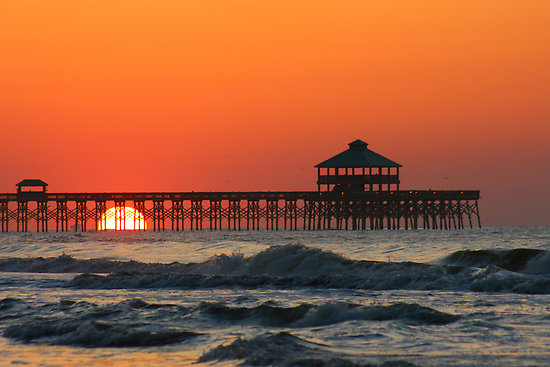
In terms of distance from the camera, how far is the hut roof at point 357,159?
7269 cm

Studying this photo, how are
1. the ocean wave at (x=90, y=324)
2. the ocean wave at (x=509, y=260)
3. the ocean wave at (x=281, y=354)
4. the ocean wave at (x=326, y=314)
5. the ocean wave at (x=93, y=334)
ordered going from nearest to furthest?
the ocean wave at (x=281, y=354) → the ocean wave at (x=93, y=334) → the ocean wave at (x=90, y=324) → the ocean wave at (x=326, y=314) → the ocean wave at (x=509, y=260)

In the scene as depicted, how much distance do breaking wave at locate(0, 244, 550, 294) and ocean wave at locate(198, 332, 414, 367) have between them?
8.20 meters

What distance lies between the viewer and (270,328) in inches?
505

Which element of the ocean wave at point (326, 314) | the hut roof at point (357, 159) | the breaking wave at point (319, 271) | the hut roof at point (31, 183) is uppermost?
the hut roof at point (357, 159)

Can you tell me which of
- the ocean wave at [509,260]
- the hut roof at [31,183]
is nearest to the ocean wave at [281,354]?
the ocean wave at [509,260]

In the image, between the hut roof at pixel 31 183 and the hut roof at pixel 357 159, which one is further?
the hut roof at pixel 31 183

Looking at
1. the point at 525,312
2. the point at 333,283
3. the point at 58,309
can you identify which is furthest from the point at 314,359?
the point at 333,283

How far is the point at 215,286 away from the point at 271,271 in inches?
210

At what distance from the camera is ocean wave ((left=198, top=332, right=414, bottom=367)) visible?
9727mm

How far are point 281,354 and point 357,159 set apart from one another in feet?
208

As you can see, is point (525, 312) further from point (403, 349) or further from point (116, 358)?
point (116, 358)

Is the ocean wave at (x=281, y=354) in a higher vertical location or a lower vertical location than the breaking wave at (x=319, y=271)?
higher

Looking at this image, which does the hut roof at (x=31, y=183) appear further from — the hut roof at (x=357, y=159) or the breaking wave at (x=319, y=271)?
the breaking wave at (x=319, y=271)

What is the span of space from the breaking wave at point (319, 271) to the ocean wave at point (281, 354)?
820cm
